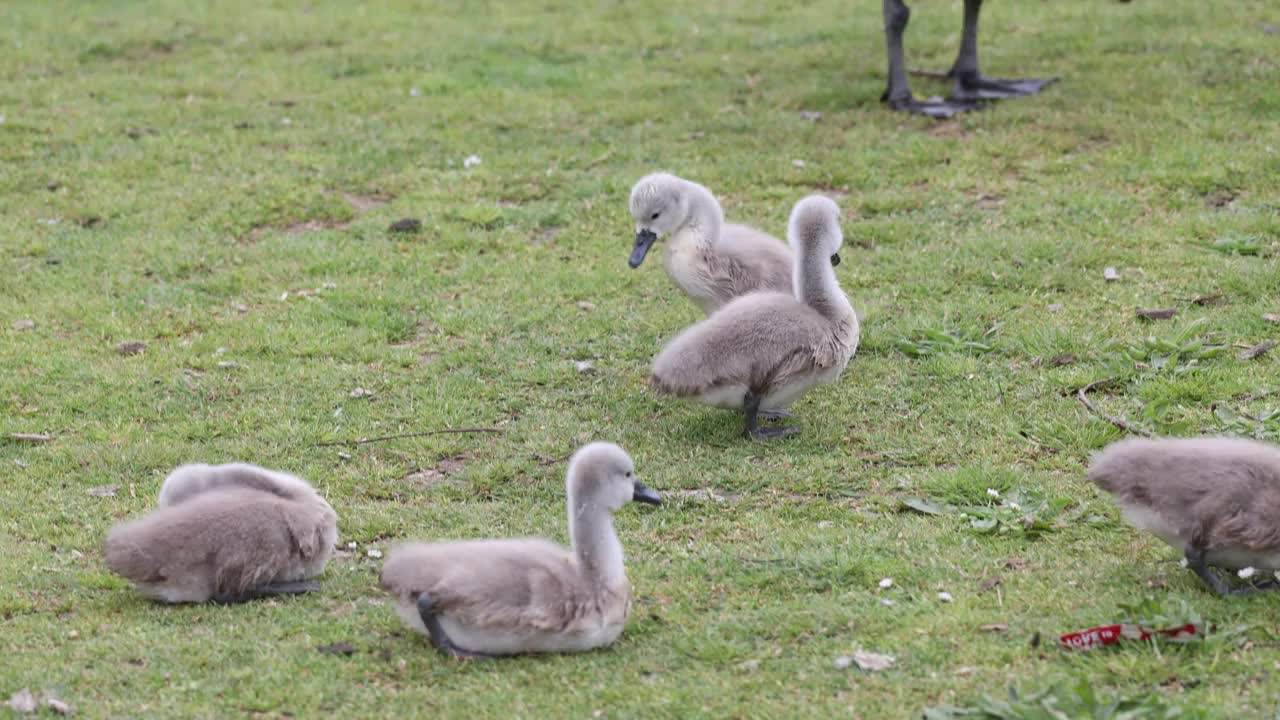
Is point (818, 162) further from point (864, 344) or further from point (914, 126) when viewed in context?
point (864, 344)

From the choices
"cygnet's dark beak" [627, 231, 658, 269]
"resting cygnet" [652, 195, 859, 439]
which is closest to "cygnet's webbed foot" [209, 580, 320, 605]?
"resting cygnet" [652, 195, 859, 439]

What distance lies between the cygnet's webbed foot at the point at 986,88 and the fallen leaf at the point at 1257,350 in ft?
17.0

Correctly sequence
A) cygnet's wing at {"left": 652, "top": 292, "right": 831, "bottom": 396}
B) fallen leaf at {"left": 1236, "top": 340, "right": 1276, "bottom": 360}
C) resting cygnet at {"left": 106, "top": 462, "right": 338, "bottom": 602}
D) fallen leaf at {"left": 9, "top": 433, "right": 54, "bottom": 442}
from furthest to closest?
fallen leaf at {"left": 1236, "top": 340, "right": 1276, "bottom": 360} → fallen leaf at {"left": 9, "top": 433, "right": 54, "bottom": 442} → cygnet's wing at {"left": 652, "top": 292, "right": 831, "bottom": 396} → resting cygnet at {"left": 106, "top": 462, "right": 338, "bottom": 602}

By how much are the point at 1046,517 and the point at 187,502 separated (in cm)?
352

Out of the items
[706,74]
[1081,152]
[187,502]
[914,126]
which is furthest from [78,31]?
[187,502]

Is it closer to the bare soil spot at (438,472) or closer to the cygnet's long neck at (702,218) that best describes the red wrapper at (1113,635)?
the bare soil spot at (438,472)

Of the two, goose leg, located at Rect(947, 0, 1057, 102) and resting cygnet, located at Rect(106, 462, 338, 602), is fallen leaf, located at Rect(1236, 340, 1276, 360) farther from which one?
goose leg, located at Rect(947, 0, 1057, 102)

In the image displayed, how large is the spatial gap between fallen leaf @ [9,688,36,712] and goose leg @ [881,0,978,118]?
930cm

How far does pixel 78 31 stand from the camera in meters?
16.5

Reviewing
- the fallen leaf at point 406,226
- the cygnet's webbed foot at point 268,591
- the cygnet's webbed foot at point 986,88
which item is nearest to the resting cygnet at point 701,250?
the cygnet's webbed foot at point 268,591

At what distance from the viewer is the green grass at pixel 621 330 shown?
5.30 meters

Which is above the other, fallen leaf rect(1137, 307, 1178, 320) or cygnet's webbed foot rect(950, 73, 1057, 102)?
cygnet's webbed foot rect(950, 73, 1057, 102)

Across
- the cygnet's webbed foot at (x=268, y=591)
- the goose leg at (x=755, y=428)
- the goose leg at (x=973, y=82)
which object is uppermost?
the goose leg at (x=973, y=82)

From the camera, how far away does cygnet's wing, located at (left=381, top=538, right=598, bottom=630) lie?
201 inches
